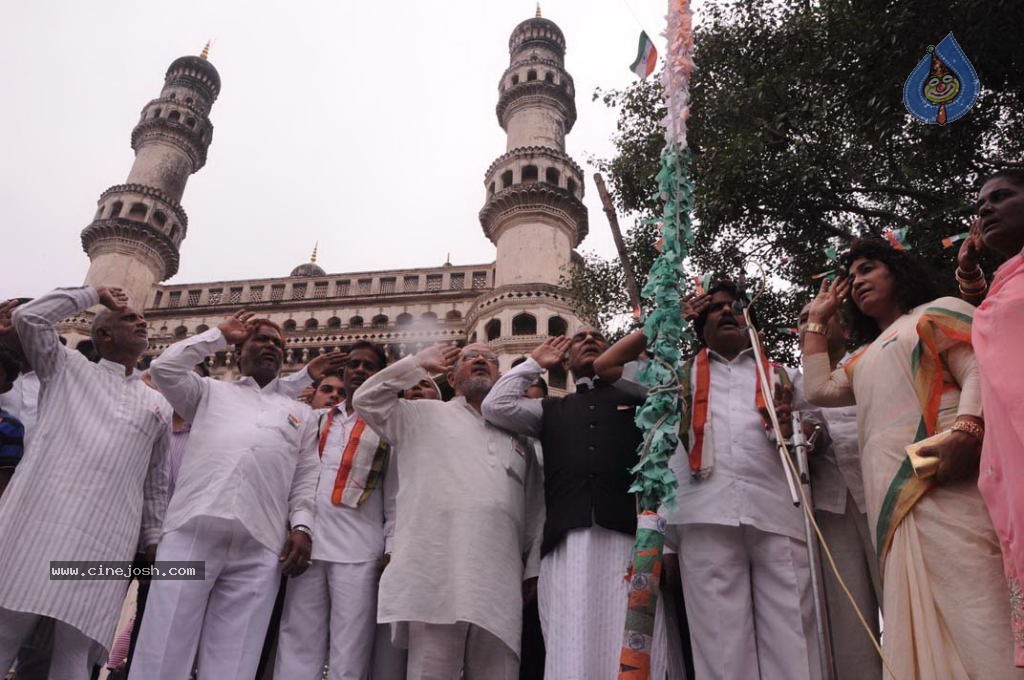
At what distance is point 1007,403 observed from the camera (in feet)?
8.21

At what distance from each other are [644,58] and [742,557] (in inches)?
117

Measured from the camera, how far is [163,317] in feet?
97.8

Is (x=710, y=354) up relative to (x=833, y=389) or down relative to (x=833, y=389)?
up

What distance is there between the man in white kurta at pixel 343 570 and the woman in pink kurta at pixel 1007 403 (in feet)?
9.89

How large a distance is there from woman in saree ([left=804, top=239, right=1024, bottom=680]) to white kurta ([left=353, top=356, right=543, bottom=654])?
5.68 ft

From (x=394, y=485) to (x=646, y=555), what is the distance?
1.85 meters

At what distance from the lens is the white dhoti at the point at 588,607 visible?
3.48 meters

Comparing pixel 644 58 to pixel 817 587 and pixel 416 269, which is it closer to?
pixel 817 587

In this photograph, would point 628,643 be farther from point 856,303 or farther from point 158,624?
point 158,624

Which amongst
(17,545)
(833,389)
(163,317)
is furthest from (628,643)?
(163,317)

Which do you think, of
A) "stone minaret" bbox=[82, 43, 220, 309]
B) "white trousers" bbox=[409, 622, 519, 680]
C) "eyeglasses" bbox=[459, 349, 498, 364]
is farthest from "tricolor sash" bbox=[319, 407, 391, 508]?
"stone minaret" bbox=[82, 43, 220, 309]

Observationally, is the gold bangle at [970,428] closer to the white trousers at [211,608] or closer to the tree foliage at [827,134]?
the white trousers at [211,608]

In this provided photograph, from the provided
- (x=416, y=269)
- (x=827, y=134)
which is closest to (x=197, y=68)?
(x=416, y=269)

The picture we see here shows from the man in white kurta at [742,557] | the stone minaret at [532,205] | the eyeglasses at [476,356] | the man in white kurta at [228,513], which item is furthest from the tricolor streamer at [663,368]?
the stone minaret at [532,205]
